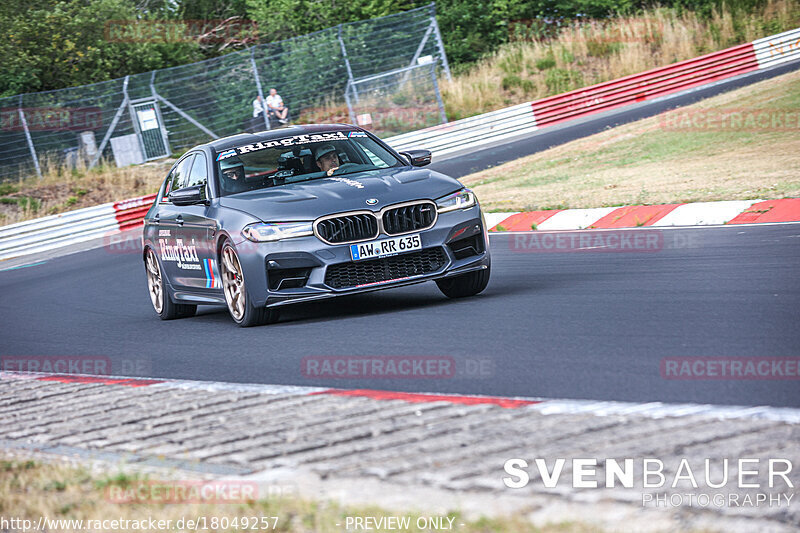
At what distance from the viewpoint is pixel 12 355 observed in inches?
376

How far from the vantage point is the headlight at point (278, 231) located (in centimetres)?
834

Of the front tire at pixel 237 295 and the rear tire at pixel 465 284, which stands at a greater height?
the front tire at pixel 237 295

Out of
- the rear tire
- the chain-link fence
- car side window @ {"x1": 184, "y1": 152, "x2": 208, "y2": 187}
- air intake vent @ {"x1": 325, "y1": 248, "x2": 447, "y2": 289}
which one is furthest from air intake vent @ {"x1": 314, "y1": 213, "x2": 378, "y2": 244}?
the chain-link fence

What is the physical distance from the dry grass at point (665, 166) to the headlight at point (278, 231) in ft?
20.6

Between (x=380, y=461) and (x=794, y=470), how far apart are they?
4.78ft

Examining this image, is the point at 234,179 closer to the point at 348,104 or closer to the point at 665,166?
the point at 665,166

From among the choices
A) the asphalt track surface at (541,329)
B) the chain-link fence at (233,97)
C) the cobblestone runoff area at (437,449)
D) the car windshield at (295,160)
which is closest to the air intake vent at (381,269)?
the asphalt track surface at (541,329)

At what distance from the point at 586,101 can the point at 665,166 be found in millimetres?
15360

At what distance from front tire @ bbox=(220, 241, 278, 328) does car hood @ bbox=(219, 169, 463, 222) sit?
1.32 ft

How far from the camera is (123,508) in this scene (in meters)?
3.88

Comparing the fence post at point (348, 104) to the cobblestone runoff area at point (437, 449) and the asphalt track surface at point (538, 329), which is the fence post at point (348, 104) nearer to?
the asphalt track surface at point (538, 329)

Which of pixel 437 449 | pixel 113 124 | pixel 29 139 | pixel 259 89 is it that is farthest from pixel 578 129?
pixel 437 449

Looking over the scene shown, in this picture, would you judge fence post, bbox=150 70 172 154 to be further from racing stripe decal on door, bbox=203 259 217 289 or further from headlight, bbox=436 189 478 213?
headlight, bbox=436 189 478 213

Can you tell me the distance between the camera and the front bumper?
8.33 m
